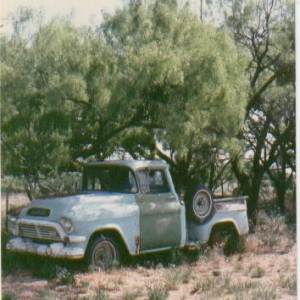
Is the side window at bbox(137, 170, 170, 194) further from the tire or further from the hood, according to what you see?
the tire

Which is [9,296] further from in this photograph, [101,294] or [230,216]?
[230,216]

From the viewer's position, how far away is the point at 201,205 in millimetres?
5438

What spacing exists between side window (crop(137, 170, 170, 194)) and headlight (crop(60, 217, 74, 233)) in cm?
87

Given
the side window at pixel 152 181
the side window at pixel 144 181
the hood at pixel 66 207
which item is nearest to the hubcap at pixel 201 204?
the side window at pixel 152 181

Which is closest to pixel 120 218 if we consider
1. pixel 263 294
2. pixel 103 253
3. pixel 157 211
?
pixel 103 253

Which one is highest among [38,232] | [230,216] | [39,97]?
[39,97]

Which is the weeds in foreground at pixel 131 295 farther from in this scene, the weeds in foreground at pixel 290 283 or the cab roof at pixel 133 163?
the weeds in foreground at pixel 290 283

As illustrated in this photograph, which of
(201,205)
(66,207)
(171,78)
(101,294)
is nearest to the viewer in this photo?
(101,294)

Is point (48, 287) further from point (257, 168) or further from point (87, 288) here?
point (257, 168)

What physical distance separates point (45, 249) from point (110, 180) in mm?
982

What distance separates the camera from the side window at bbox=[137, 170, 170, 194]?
5280 millimetres

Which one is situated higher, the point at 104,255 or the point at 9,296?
the point at 104,255

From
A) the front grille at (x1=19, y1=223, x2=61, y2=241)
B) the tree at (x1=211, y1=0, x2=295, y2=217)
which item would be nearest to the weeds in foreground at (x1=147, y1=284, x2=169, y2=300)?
the front grille at (x1=19, y1=223, x2=61, y2=241)

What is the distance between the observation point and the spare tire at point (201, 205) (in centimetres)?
538
